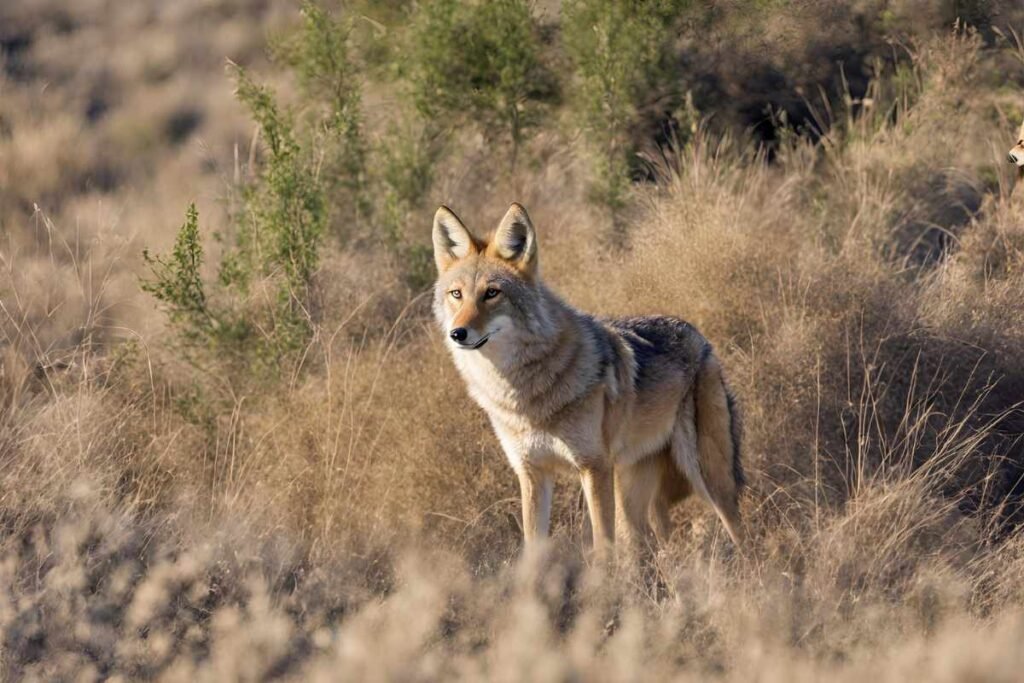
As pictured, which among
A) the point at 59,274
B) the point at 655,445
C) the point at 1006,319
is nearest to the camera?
the point at 655,445

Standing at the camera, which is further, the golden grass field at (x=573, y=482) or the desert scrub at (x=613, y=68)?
the desert scrub at (x=613, y=68)

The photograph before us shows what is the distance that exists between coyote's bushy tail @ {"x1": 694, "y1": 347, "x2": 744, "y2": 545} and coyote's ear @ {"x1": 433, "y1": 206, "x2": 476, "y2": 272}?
137cm

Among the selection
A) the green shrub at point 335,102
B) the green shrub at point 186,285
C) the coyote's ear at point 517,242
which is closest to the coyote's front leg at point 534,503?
the coyote's ear at point 517,242

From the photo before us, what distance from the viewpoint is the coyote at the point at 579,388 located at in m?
5.43

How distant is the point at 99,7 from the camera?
23.9m

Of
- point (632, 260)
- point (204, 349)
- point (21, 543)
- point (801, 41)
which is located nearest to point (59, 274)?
point (204, 349)

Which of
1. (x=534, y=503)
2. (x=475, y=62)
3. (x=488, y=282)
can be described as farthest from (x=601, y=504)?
(x=475, y=62)

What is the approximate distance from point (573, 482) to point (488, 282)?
158 cm

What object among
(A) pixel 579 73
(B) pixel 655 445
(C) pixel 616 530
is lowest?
(C) pixel 616 530

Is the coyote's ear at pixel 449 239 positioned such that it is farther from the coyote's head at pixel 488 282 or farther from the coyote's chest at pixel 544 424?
the coyote's chest at pixel 544 424

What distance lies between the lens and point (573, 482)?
646cm

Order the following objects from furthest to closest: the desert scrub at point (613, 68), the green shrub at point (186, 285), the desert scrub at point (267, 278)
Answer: the desert scrub at point (613, 68)
the desert scrub at point (267, 278)
the green shrub at point (186, 285)

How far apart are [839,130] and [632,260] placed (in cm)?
408

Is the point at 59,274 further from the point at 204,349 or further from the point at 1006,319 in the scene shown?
the point at 1006,319
